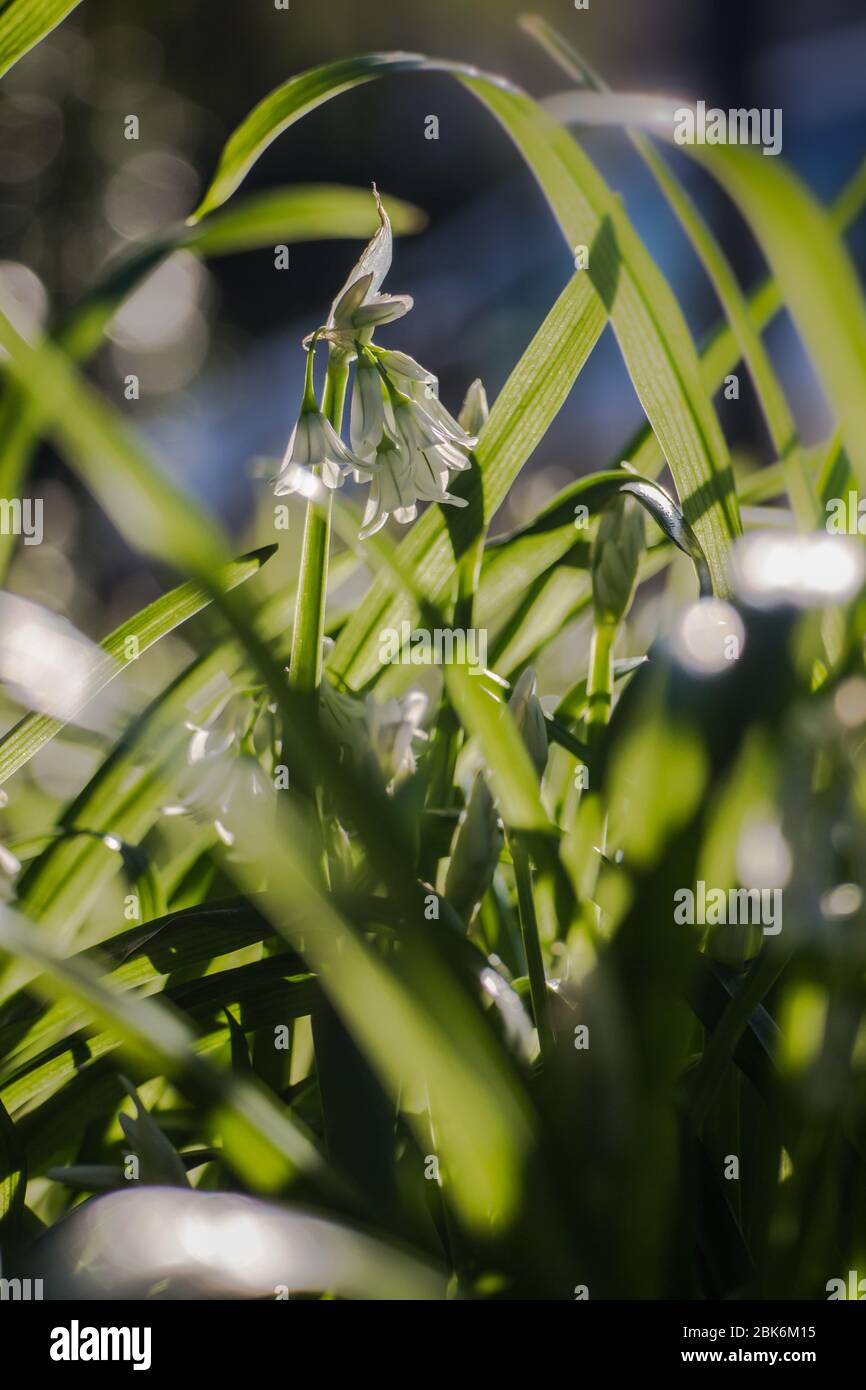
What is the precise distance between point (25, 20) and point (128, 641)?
0.18 m

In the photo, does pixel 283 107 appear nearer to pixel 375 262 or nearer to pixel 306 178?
pixel 375 262

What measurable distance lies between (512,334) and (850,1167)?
2.31 metres

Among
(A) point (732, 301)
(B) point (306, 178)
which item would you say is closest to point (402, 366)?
(A) point (732, 301)

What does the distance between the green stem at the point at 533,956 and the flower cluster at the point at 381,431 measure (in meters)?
0.12

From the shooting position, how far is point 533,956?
27cm

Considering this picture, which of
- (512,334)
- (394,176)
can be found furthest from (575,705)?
(394,176)

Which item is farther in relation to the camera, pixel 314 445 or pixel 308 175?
pixel 308 175

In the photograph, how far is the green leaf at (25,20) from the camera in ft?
0.96

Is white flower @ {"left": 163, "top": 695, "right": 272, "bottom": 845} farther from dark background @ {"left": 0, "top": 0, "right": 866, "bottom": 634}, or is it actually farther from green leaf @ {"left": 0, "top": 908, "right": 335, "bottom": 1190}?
dark background @ {"left": 0, "top": 0, "right": 866, "bottom": 634}

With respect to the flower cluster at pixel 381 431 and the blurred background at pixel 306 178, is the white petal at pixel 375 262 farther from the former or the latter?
the blurred background at pixel 306 178

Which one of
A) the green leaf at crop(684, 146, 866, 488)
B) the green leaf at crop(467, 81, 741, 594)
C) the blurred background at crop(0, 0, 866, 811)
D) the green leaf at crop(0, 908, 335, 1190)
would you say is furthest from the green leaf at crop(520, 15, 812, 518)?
the blurred background at crop(0, 0, 866, 811)

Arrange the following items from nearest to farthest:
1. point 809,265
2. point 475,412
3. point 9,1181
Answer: point 809,265, point 9,1181, point 475,412

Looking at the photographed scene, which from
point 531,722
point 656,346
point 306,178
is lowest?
point 531,722

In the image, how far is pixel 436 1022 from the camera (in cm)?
21
